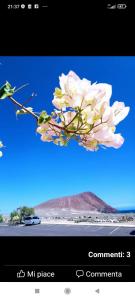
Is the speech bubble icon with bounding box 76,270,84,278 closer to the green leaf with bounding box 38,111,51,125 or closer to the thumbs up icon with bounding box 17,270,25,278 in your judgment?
the thumbs up icon with bounding box 17,270,25,278

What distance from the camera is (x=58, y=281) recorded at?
3.43 feet

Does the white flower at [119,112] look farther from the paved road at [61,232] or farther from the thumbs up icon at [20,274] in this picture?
the thumbs up icon at [20,274]

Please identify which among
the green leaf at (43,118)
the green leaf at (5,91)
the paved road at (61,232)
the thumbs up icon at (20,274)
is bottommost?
the thumbs up icon at (20,274)

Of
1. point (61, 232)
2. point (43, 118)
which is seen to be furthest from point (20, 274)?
point (43, 118)

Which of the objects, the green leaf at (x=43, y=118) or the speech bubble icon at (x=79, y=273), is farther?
the speech bubble icon at (x=79, y=273)

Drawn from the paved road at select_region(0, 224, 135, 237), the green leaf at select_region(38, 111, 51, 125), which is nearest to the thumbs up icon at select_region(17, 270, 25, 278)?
the paved road at select_region(0, 224, 135, 237)

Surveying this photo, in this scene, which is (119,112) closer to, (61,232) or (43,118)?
(43,118)

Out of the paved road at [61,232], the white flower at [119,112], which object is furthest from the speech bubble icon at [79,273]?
the white flower at [119,112]
